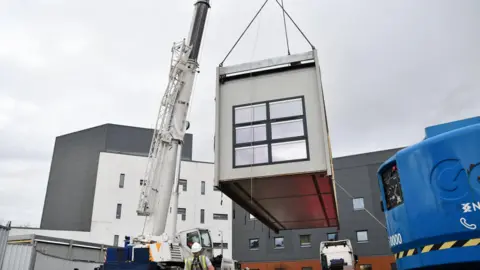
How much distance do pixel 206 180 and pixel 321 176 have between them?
30894mm

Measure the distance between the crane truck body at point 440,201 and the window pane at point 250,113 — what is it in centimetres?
445

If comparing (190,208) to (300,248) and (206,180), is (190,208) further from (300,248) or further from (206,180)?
(300,248)

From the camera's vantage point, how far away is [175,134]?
14555mm

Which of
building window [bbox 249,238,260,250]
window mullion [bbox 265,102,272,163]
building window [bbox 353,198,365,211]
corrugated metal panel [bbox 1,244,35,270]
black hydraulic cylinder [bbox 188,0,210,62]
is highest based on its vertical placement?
black hydraulic cylinder [bbox 188,0,210,62]

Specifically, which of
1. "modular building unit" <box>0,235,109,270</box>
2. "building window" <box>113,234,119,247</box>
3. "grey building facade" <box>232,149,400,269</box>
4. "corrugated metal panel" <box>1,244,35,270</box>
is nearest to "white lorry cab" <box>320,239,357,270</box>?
"grey building facade" <box>232,149,400,269</box>

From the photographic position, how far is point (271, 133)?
9352 mm

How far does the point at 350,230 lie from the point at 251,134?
25.8 meters

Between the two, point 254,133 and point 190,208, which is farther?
point 190,208

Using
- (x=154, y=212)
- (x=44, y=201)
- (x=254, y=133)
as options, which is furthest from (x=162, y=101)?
(x=44, y=201)

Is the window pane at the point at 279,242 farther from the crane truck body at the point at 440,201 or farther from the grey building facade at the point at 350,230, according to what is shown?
the crane truck body at the point at 440,201

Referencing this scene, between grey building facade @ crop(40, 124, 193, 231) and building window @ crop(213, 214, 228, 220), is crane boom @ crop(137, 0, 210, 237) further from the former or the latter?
building window @ crop(213, 214, 228, 220)

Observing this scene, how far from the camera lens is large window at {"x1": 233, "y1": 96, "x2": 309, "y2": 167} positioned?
29.8 ft

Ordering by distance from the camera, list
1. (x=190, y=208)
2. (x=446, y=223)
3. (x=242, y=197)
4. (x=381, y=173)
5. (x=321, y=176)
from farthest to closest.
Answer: (x=190, y=208), (x=242, y=197), (x=321, y=176), (x=381, y=173), (x=446, y=223)

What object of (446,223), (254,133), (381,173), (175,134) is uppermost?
(175,134)
